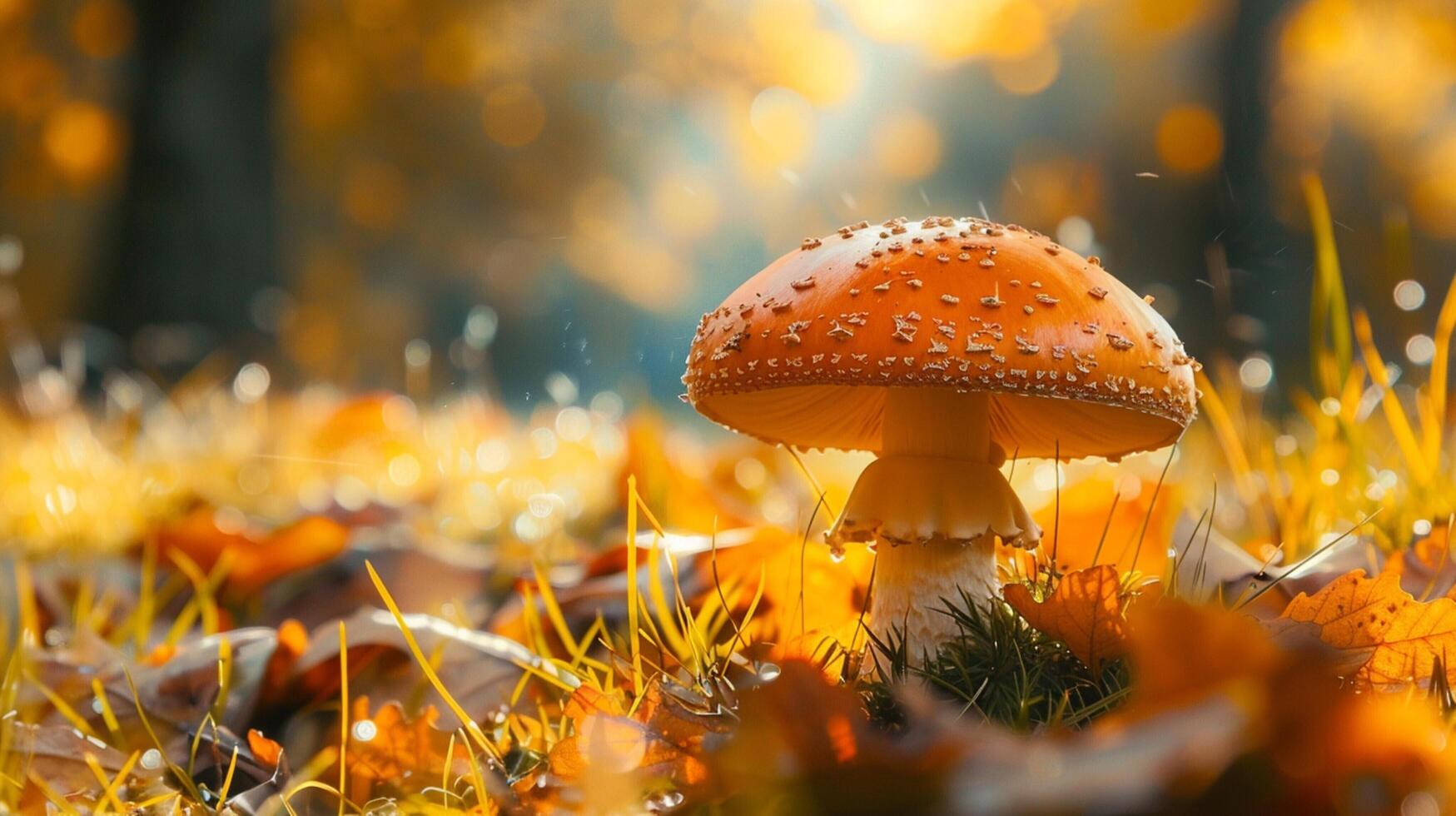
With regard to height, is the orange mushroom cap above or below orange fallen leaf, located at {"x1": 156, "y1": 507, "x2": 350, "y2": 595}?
above

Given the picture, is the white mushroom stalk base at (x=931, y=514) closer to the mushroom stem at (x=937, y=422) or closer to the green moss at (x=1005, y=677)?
the mushroom stem at (x=937, y=422)

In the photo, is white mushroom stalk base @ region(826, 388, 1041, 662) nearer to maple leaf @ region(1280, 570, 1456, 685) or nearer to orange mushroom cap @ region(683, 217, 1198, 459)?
orange mushroom cap @ region(683, 217, 1198, 459)

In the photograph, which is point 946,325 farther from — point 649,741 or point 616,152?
point 616,152

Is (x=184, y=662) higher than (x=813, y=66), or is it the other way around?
(x=813, y=66)

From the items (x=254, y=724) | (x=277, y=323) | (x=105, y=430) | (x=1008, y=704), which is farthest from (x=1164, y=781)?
(x=277, y=323)

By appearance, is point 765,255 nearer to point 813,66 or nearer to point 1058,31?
point 813,66

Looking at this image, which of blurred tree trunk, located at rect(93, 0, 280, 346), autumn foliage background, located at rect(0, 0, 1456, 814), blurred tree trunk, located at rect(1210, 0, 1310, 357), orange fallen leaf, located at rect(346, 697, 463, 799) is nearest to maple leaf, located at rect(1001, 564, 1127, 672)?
autumn foliage background, located at rect(0, 0, 1456, 814)
